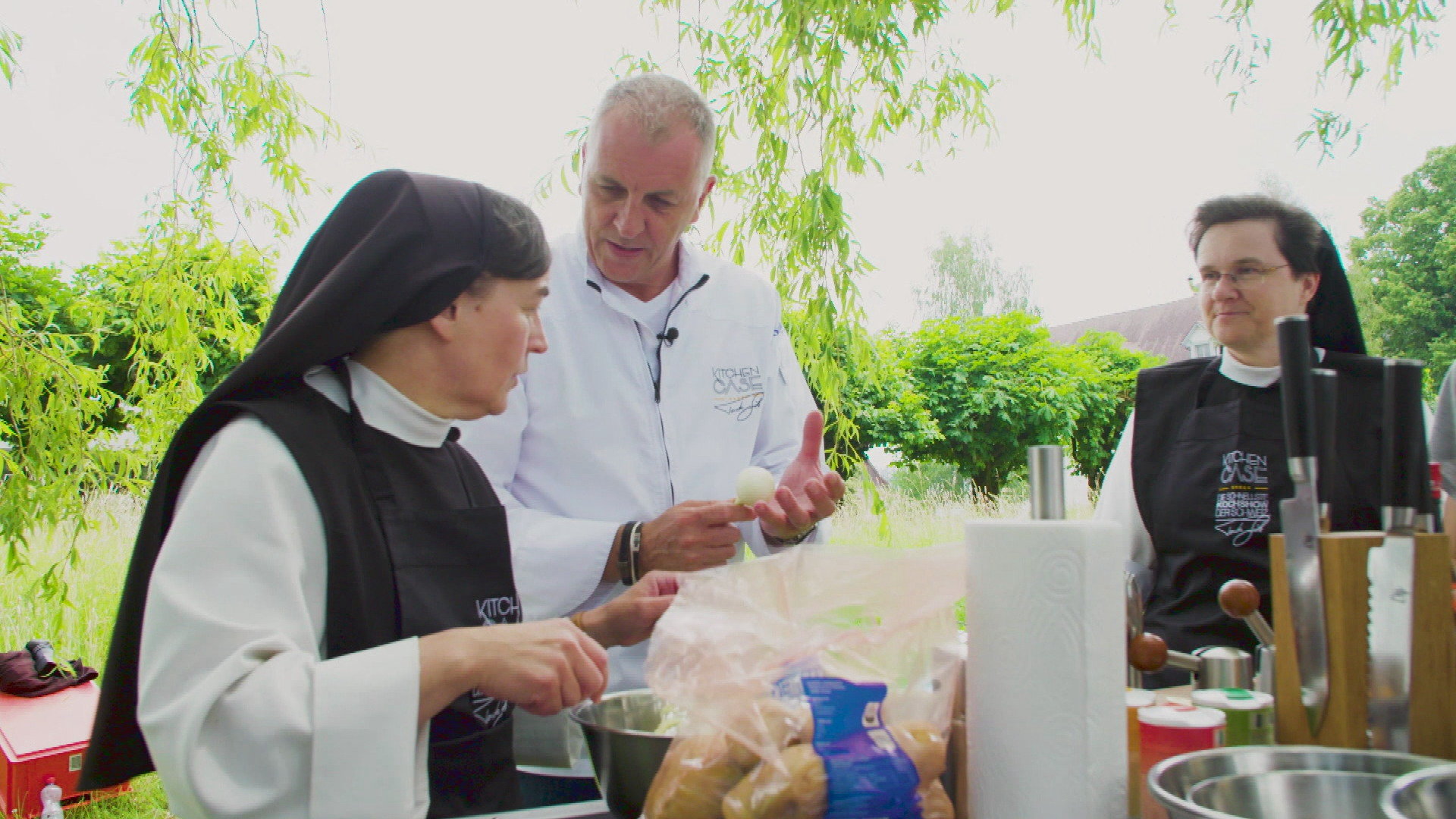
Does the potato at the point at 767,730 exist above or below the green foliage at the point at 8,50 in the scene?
below

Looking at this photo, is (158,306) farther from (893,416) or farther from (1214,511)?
(893,416)

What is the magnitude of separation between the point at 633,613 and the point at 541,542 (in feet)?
1.78

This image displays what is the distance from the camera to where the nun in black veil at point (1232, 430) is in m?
2.29

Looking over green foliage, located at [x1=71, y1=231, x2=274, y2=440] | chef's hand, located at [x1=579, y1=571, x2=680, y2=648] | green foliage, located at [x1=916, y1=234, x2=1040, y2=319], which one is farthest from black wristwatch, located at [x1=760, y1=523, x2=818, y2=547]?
green foliage, located at [x1=916, y1=234, x2=1040, y2=319]

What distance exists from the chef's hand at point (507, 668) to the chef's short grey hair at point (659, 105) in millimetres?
1244

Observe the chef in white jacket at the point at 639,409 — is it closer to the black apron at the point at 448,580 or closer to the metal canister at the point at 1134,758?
the black apron at the point at 448,580

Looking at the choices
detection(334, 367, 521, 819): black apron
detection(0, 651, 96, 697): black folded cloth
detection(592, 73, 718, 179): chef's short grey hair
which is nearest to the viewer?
detection(334, 367, 521, 819): black apron

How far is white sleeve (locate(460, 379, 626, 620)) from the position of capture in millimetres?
1833

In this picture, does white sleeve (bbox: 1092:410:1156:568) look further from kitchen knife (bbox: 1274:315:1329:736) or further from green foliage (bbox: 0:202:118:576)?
green foliage (bbox: 0:202:118:576)

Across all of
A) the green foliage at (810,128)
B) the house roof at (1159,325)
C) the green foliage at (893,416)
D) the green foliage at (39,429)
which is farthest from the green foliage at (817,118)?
the house roof at (1159,325)

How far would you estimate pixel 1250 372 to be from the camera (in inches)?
99.5

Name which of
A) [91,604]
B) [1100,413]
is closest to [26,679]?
[91,604]

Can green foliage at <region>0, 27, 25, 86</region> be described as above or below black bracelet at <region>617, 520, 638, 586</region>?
above

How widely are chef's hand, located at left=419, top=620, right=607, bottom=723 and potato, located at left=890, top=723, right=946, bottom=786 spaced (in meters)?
0.37
